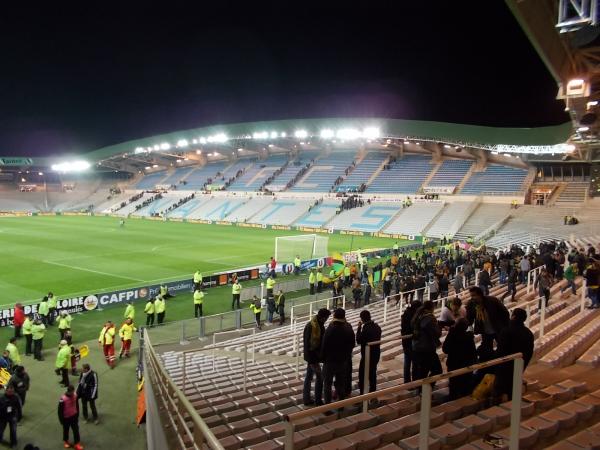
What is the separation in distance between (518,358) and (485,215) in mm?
44802

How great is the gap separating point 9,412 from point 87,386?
1.44m

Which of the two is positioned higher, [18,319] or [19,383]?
[19,383]

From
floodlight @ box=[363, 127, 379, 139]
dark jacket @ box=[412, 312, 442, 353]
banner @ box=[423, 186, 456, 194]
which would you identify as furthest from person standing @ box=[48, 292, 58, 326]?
banner @ box=[423, 186, 456, 194]

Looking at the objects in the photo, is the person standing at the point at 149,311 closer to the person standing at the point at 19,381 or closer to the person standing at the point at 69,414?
the person standing at the point at 19,381

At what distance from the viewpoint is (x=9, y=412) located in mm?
8320

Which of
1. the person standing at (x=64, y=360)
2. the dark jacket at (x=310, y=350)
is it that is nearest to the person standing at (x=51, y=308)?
the person standing at (x=64, y=360)

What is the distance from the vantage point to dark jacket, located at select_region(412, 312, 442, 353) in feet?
19.8

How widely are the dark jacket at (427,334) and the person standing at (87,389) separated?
6.76 metres

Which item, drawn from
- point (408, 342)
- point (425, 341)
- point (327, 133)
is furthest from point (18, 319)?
point (327, 133)

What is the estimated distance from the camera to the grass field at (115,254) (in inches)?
952

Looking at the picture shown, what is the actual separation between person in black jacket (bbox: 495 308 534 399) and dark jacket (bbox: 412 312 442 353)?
78 centimetres

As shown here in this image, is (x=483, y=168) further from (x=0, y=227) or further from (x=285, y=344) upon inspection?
(x=0, y=227)

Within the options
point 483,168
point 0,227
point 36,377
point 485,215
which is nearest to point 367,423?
point 36,377

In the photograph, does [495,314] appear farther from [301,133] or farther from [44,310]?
[301,133]
